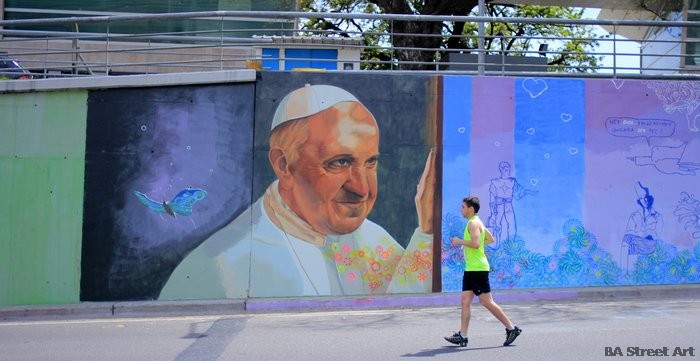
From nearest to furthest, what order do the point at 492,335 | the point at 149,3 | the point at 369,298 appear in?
the point at 492,335 → the point at 369,298 → the point at 149,3

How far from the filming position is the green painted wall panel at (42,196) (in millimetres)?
11594

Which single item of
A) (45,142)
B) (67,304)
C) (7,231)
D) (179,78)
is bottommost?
(67,304)

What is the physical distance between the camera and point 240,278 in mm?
11711

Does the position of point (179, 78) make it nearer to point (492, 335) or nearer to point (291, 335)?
point (291, 335)

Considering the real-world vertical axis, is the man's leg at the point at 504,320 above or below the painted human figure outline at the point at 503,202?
below

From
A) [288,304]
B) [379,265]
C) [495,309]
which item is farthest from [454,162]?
[495,309]

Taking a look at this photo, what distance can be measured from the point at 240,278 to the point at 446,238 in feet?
11.3

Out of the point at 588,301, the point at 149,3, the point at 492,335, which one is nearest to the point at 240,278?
the point at 492,335

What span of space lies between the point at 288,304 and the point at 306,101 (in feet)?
11.0

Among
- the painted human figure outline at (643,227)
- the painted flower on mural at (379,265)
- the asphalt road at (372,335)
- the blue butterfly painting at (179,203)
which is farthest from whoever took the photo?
the painted human figure outline at (643,227)

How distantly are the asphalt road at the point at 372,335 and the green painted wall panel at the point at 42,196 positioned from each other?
1.29m

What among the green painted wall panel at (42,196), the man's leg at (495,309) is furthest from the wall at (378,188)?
the man's leg at (495,309)

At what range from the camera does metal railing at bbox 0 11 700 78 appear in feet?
40.1

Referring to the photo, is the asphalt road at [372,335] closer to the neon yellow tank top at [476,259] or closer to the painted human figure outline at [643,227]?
the neon yellow tank top at [476,259]
